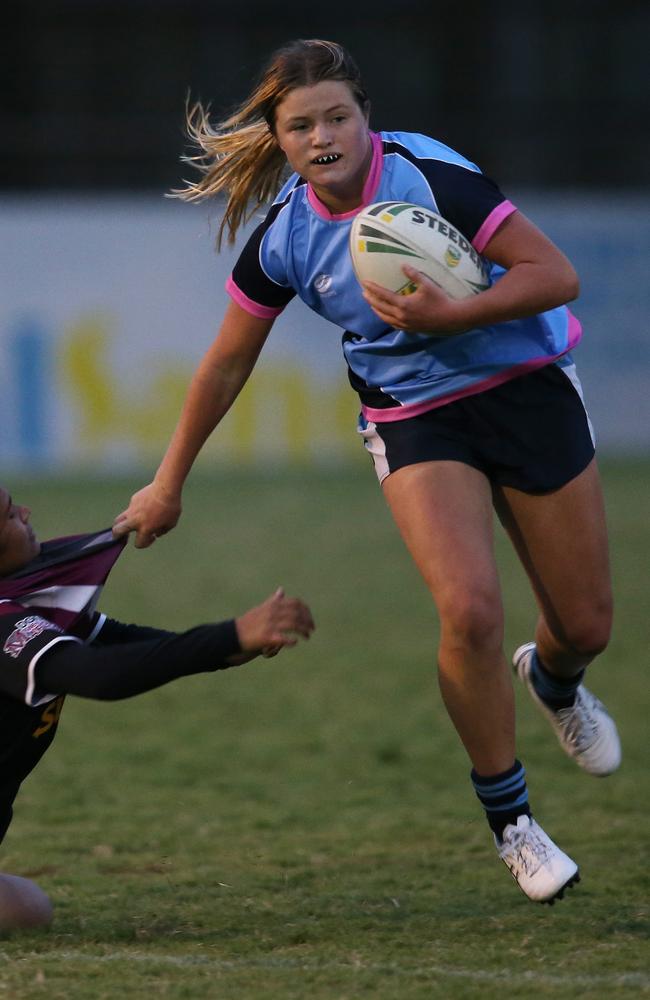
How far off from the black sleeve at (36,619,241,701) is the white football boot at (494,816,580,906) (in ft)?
2.96

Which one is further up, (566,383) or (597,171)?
(566,383)

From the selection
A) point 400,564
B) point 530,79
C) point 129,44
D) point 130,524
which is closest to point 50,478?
point 400,564

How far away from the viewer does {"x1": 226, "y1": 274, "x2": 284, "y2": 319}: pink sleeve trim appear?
397 centimetres

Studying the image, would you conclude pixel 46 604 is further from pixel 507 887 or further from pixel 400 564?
pixel 400 564

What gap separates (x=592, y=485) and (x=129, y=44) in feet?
55.2

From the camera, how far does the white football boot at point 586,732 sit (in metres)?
4.41

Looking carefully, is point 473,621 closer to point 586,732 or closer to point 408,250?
point 408,250

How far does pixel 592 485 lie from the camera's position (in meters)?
3.94

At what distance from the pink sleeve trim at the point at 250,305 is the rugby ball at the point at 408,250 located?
1.24 ft

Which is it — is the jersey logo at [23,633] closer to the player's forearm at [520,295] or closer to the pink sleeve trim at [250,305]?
the pink sleeve trim at [250,305]

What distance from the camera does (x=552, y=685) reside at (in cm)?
444

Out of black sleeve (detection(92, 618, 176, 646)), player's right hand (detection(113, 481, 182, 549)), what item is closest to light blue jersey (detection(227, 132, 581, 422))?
player's right hand (detection(113, 481, 182, 549))

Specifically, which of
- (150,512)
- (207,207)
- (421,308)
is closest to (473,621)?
(421,308)

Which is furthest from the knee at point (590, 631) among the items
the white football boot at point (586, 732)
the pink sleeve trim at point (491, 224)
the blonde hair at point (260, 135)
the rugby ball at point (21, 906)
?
the rugby ball at point (21, 906)
